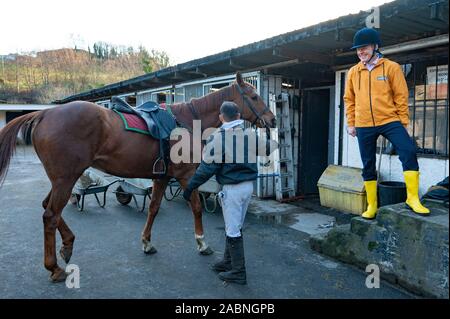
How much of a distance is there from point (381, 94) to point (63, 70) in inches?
2347

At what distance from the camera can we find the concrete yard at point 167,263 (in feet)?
11.0

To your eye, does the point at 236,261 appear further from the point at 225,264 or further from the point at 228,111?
the point at 228,111

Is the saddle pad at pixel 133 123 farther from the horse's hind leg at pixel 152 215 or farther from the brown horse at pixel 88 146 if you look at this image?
the horse's hind leg at pixel 152 215

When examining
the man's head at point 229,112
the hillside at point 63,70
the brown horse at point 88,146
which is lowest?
the brown horse at point 88,146

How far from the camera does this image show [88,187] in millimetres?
6590

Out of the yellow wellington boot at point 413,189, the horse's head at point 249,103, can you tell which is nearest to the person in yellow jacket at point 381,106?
the yellow wellington boot at point 413,189

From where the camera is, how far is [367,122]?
3.77m

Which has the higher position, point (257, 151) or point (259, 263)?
point (257, 151)

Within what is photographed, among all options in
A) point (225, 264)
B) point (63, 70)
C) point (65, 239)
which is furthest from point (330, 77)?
point (63, 70)

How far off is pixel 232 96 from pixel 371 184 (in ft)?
6.59

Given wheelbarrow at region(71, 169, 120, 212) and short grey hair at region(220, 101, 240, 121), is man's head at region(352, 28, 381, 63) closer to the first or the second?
short grey hair at region(220, 101, 240, 121)

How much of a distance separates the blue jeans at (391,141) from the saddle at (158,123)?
2.22m

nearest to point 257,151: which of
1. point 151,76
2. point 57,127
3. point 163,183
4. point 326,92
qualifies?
point 163,183
